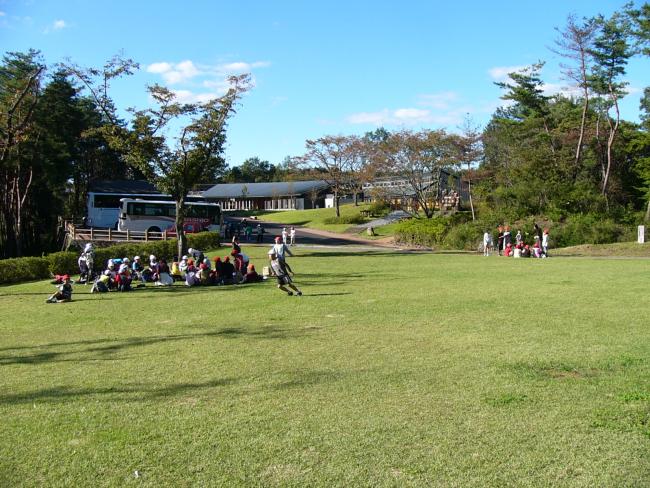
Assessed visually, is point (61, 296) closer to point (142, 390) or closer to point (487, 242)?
point (142, 390)

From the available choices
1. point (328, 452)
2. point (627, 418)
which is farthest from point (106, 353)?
point (627, 418)

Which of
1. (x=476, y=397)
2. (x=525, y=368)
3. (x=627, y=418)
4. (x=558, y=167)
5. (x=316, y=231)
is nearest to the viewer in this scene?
(x=627, y=418)

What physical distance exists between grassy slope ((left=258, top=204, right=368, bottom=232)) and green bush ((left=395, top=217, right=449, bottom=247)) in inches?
511

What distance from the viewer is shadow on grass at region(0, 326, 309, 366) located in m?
8.76

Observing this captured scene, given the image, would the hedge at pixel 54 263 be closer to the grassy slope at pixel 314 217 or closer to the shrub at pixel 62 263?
the shrub at pixel 62 263

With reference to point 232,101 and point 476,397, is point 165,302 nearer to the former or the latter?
point 476,397

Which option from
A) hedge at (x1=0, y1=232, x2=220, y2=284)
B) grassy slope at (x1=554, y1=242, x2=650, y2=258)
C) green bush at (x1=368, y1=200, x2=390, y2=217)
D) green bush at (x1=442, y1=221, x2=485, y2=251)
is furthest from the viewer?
green bush at (x1=368, y1=200, x2=390, y2=217)

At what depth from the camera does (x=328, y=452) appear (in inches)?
189

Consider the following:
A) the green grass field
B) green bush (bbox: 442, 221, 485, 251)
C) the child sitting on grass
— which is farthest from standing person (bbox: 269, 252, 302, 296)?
green bush (bbox: 442, 221, 485, 251)

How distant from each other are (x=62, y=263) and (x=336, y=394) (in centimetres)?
1988

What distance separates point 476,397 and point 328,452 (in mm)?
2025

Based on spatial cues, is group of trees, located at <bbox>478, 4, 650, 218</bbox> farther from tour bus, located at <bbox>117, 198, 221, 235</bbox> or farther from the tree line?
tour bus, located at <bbox>117, 198, 221, 235</bbox>

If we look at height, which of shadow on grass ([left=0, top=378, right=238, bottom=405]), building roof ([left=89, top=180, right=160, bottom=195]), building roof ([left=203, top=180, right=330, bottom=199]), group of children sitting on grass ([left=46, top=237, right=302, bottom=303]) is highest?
building roof ([left=203, top=180, right=330, bottom=199])

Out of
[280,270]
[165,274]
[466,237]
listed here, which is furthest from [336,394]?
[466,237]
